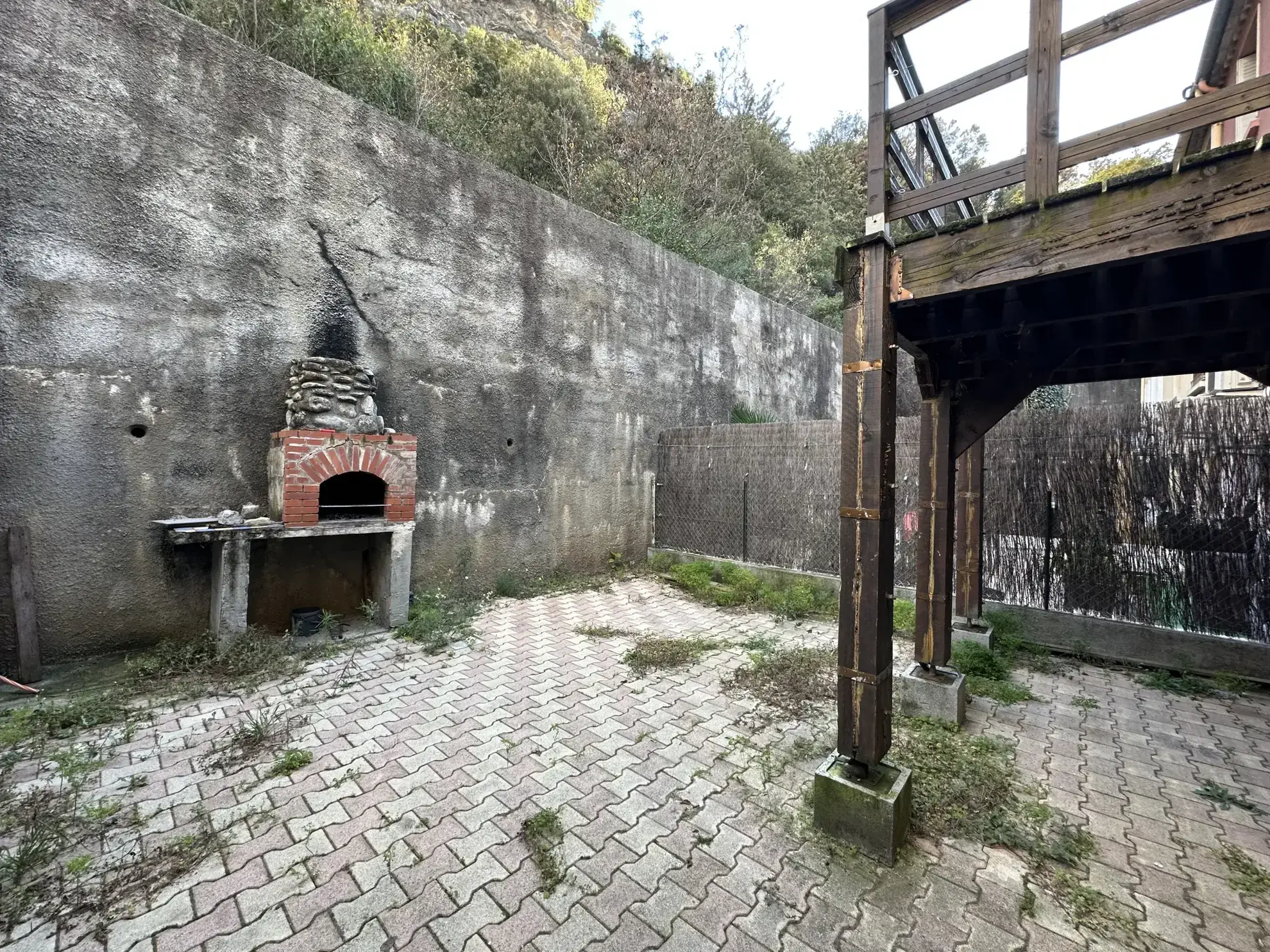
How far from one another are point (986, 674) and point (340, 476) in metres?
5.58

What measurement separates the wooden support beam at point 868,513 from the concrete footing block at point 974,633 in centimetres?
251

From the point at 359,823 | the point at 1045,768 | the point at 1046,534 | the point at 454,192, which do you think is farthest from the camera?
the point at 454,192

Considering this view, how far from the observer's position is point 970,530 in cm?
422

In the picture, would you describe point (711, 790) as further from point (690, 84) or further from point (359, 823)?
point (690, 84)

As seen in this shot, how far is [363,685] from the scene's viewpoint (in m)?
3.57

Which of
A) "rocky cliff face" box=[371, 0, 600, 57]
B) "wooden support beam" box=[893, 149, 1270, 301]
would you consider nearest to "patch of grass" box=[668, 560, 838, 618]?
"wooden support beam" box=[893, 149, 1270, 301]

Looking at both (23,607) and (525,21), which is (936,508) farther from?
(525,21)

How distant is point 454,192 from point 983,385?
5.25m

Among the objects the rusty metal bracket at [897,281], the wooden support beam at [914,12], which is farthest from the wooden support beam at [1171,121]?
the wooden support beam at [914,12]

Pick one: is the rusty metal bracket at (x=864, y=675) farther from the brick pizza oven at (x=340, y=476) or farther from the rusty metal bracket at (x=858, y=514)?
the brick pizza oven at (x=340, y=476)

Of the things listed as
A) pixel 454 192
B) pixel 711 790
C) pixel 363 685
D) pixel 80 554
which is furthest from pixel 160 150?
pixel 711 790

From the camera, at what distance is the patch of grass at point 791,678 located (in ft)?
11.2

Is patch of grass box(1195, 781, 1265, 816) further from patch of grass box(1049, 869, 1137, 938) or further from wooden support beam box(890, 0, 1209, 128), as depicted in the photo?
wooden support beam box(890, 0, 1209, 128)

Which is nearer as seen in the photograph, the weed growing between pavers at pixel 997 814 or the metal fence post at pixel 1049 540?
the weed growing between pavers at pixel 997 814
